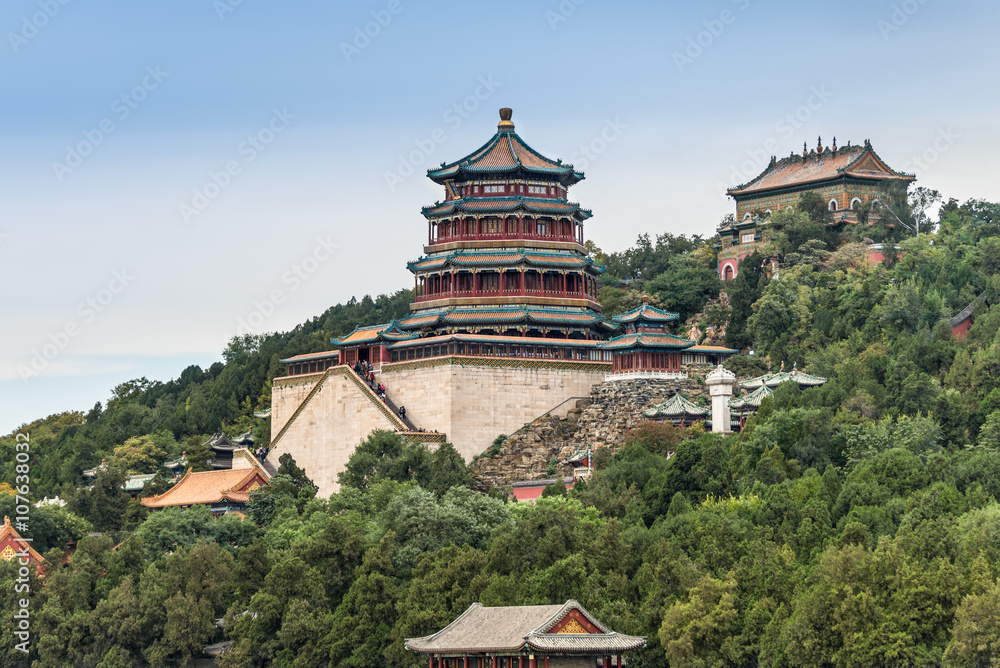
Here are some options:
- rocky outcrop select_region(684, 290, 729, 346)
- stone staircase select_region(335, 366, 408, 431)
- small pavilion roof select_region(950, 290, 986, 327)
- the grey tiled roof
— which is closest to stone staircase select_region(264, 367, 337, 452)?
stone staircase select_region(335, 366, 408, 431)

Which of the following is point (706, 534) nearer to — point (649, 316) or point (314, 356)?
point (649, 316)

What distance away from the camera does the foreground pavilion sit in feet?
165

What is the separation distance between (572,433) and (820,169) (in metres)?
24.6

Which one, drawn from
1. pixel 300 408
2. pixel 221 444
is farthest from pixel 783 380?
pixel 221 444

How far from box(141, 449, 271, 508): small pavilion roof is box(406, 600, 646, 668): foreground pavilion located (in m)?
24.5

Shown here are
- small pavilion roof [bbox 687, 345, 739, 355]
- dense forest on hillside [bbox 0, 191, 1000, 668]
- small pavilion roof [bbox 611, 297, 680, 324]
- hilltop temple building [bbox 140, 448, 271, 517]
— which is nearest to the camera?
dense forest on hillside [bbox 0, 191, 1000, 668]

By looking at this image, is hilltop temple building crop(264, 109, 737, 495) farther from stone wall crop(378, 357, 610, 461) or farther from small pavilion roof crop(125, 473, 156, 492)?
small pavilion roof crop(125, 473, 156, 492)

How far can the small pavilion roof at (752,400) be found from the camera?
69.3 meters

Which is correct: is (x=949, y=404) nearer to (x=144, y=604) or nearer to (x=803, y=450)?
(x=803, y=450)

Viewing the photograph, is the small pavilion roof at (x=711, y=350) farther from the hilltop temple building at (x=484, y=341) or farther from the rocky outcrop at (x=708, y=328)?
the rocky outcrop at (x=708, y=328)

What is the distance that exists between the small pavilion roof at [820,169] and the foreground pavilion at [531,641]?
141ft

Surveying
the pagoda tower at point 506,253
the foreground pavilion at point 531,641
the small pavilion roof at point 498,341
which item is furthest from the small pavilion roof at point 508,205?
the foreground pavilion at point 531,641

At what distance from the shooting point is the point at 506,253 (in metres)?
79.8

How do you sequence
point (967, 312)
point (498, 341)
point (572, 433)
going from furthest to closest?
point (498, 341)
point (572, 433)
point (967, 312)
